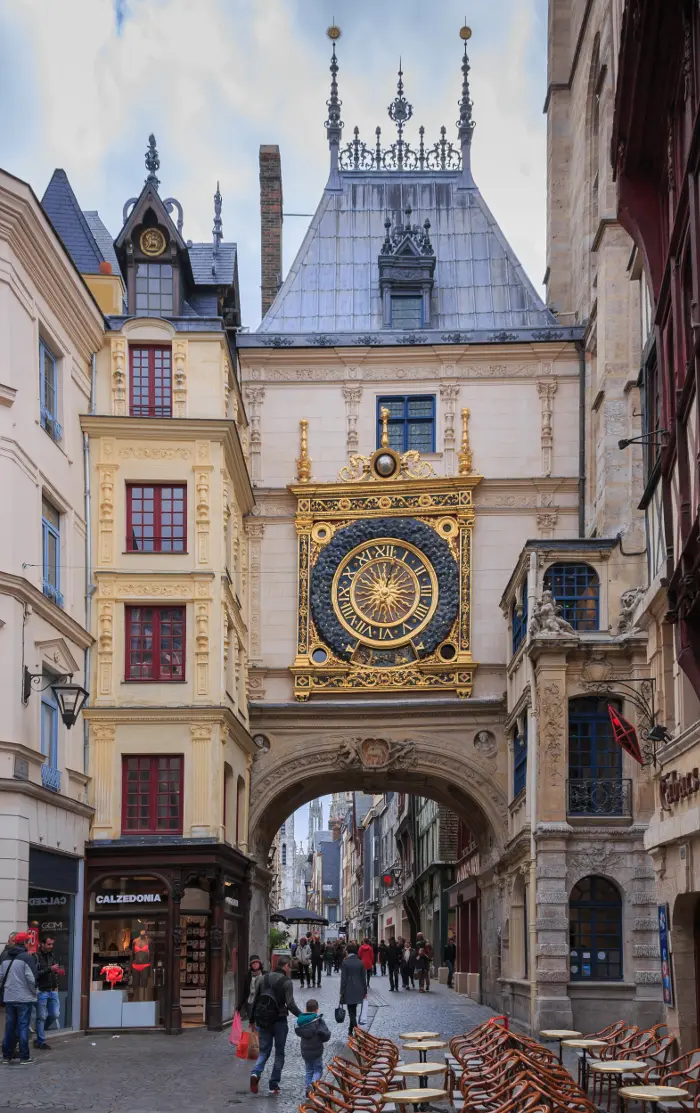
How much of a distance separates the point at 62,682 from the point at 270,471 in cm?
1191

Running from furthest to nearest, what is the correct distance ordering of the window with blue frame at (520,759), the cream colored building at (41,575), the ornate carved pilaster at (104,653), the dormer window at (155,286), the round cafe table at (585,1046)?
1. the dormer window at (155,286)
2. the window with blue frame at (520,759)
3. the ornate carved pilaster at (104,653)
4. the cream colored building at (41,575)
5. the round cafe table at (585,1046)

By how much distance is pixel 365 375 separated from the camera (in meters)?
37.3

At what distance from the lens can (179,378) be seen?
31.5 metres

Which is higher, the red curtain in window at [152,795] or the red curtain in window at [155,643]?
the red curtain in window at [155,643]

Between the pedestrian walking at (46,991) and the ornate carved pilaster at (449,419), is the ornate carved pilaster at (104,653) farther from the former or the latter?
the ornate carved pilaster at (449,419)

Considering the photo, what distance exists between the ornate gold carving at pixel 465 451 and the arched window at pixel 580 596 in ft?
20.1

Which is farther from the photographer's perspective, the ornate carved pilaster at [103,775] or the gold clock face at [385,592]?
the gold clock face at [385,592]

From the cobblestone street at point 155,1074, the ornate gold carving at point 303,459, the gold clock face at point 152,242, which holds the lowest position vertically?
the cobblestone street at point 155,1074

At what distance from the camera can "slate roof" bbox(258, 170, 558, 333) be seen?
1534 inches

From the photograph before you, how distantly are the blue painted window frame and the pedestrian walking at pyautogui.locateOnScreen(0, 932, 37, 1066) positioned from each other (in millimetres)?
11507

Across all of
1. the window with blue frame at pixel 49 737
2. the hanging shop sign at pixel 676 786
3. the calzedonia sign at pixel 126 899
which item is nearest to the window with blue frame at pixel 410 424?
the calzedonia sign at pixel 126 899

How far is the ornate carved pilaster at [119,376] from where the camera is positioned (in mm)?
31219

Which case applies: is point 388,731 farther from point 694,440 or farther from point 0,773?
point 694,440

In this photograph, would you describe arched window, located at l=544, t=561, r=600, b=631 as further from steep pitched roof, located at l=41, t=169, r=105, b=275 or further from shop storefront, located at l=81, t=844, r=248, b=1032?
steep pitched roof, located at l=41, t=169, r=105, b=275
